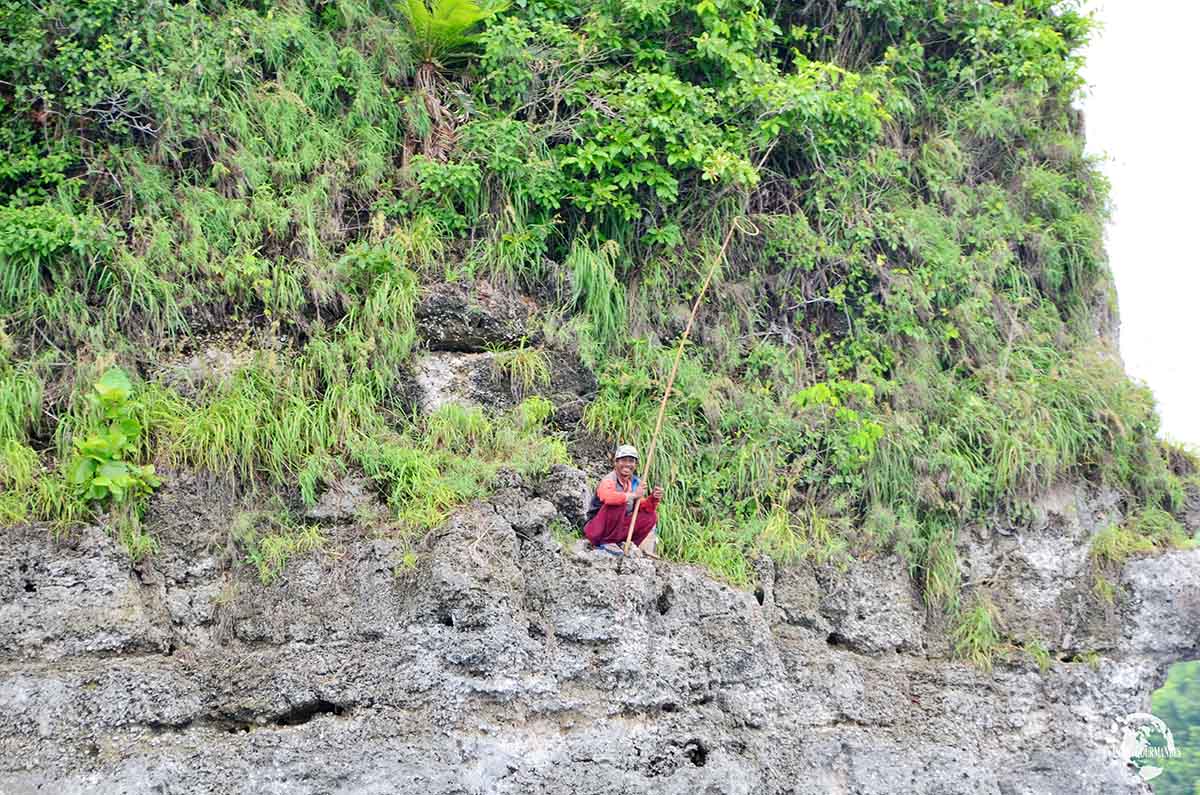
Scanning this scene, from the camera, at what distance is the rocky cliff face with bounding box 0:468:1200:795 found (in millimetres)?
7441

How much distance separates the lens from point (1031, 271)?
11.4m

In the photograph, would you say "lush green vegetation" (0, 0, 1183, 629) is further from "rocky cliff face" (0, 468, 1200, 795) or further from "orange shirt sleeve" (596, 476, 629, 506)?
"orange shirt sleeve" (596, 476, 629, 506)

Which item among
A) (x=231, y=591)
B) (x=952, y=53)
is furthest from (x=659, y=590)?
(x=952, y=53)

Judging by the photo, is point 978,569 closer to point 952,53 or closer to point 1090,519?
point 1090,519

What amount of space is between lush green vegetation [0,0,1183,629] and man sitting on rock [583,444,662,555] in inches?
22.5

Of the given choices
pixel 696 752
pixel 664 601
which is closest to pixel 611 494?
pixel 664 601

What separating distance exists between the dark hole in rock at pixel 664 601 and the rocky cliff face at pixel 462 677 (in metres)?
0.01

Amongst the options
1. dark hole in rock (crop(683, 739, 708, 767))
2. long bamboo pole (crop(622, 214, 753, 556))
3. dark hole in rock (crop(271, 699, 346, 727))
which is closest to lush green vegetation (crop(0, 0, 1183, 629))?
long bamboo pole (crop(622, 214, 753, 556))

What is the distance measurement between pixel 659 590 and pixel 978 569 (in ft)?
9.95

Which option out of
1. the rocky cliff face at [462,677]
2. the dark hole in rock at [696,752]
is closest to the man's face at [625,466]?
the rocky cliff face at [462,677]

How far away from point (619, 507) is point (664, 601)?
699 millimetres

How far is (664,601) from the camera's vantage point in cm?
848

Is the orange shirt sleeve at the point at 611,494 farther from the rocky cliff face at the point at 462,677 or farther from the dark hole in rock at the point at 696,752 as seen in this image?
the dark hole in rock at the point at 696,752

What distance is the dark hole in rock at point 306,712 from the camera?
25.2ft
